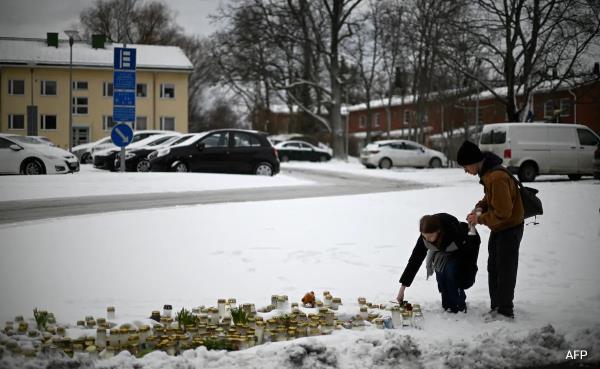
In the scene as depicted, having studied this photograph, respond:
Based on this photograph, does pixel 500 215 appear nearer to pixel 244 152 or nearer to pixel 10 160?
pixel 244 152

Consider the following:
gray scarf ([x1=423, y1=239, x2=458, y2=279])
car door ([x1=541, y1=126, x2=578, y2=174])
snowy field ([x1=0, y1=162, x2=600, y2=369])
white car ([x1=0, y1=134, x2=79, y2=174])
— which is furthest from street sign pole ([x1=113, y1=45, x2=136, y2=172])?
car door ([x1=541, y1=126, x2=578, y2=174])

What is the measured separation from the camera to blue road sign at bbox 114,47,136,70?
18.2 metres

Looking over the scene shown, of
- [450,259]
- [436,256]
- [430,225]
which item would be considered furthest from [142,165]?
[430,225]

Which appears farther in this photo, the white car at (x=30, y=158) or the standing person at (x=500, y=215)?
the white car at (x=30, y=158)

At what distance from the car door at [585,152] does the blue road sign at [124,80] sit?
49.5ft

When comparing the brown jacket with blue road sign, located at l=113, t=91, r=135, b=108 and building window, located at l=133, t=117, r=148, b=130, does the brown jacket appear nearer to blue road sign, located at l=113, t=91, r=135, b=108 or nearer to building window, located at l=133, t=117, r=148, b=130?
blue road sign, located at l=113, t=91, r=135, b=108

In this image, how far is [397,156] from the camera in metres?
33.9

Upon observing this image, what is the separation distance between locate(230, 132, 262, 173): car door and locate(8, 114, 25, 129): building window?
3775 cm

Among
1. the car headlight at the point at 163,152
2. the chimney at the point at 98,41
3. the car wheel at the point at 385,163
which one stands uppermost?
the chimney at the point at 98,41

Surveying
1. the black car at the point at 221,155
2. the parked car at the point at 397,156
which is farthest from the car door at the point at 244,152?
the parked car at the point at 397,156

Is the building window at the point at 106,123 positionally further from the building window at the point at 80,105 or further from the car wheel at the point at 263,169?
the car wheel at the point at 263,169

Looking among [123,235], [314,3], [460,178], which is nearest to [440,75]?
[314,3]

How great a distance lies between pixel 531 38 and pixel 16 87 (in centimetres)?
4088

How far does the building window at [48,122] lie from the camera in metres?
55.3
